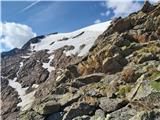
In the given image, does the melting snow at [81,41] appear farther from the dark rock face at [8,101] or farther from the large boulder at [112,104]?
the large boulder at [112,104]

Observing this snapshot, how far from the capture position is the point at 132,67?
38.5m

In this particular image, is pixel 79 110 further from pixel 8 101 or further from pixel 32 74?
pixel 32 74

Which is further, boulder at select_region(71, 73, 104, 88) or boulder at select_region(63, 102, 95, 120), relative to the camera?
boulder at select_region(71, 73, 104, 88)

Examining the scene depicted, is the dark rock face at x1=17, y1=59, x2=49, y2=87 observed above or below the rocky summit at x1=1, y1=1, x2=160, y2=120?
above

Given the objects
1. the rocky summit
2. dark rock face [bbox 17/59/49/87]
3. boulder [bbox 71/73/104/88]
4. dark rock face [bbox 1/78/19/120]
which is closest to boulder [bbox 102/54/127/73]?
the rocky summit

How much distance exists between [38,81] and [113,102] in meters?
80.5

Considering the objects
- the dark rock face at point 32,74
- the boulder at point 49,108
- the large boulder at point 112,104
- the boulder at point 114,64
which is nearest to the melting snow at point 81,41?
the dark rock face at point 32,74

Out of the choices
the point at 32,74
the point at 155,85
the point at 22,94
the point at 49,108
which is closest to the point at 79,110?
the point at 49,108

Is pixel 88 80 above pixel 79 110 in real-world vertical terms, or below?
above

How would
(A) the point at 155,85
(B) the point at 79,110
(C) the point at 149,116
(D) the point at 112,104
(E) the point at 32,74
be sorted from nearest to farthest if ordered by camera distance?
(C) the point at 149,116
(A) the point at 155,85
(D) the point at 112,104
(B) the point at 79,110
(E) the point at 32,74

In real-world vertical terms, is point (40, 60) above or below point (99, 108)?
above

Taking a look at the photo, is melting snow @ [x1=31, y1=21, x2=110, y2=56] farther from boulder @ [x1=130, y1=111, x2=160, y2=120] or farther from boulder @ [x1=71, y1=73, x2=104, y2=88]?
boulder @ [x1=130, y1=111, x2=160, y2=120]

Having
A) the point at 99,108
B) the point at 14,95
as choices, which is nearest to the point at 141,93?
the point at 99,108

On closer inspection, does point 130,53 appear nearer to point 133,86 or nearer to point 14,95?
point 133,86
